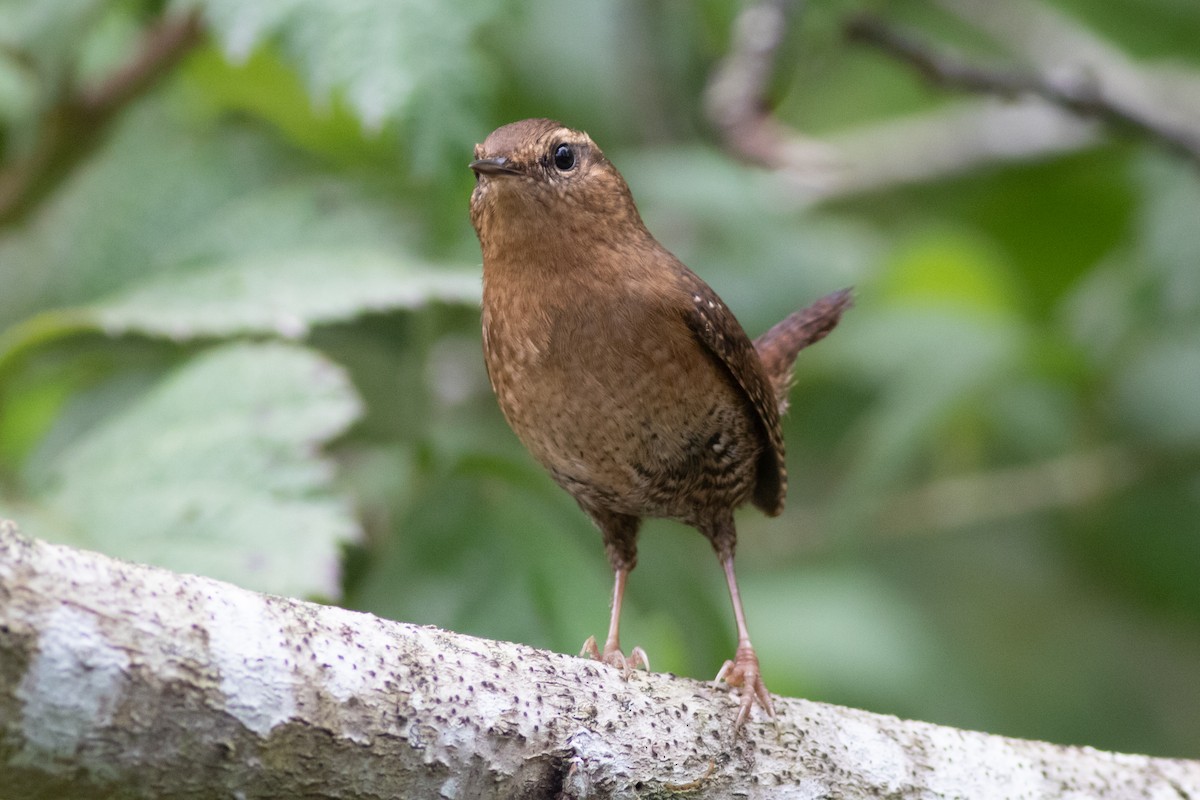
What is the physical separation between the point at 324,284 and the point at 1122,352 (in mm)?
2823

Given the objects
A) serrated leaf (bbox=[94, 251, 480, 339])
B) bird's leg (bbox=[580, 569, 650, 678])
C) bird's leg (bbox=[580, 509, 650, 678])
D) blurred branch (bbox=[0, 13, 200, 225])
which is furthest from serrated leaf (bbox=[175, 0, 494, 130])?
bird's leg (bbox=[580, 569, 650, 678])

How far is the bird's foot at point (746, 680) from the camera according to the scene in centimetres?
221

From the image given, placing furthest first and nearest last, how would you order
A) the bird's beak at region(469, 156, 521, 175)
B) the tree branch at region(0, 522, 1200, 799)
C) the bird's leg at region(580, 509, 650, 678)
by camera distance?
1. the bird's leg at region(580, 509, 650, 678)
2. the bird's beak at region(469, 156, 521, 175)
3. the tree branch at region(0, 522, 1200, 799)

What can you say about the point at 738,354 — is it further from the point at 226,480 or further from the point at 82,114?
the point at 82,114

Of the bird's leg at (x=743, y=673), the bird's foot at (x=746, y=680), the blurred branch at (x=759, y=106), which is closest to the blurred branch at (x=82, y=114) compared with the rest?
the blurred branch at (x=759, y=106)

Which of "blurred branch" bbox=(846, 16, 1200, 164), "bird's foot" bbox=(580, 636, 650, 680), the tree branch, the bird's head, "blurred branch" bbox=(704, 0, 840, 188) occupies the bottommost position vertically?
the tree branch

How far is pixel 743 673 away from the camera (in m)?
2.44

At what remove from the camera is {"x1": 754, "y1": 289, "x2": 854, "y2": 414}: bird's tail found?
2959 mm

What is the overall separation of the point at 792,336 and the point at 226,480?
126 centimetres

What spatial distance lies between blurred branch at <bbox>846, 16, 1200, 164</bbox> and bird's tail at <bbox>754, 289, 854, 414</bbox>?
1384 millimetres

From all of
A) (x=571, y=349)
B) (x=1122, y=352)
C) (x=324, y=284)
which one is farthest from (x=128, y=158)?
(x=1122, y=352)

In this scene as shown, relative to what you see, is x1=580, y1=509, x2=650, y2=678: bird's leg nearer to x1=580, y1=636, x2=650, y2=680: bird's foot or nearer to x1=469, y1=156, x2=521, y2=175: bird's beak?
x1=580, y1=636, x2=650, y2=680: bird's foot

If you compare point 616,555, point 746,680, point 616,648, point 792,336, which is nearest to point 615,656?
point 616,648

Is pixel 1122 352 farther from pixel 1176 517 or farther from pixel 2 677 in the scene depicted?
pixel 2 677
